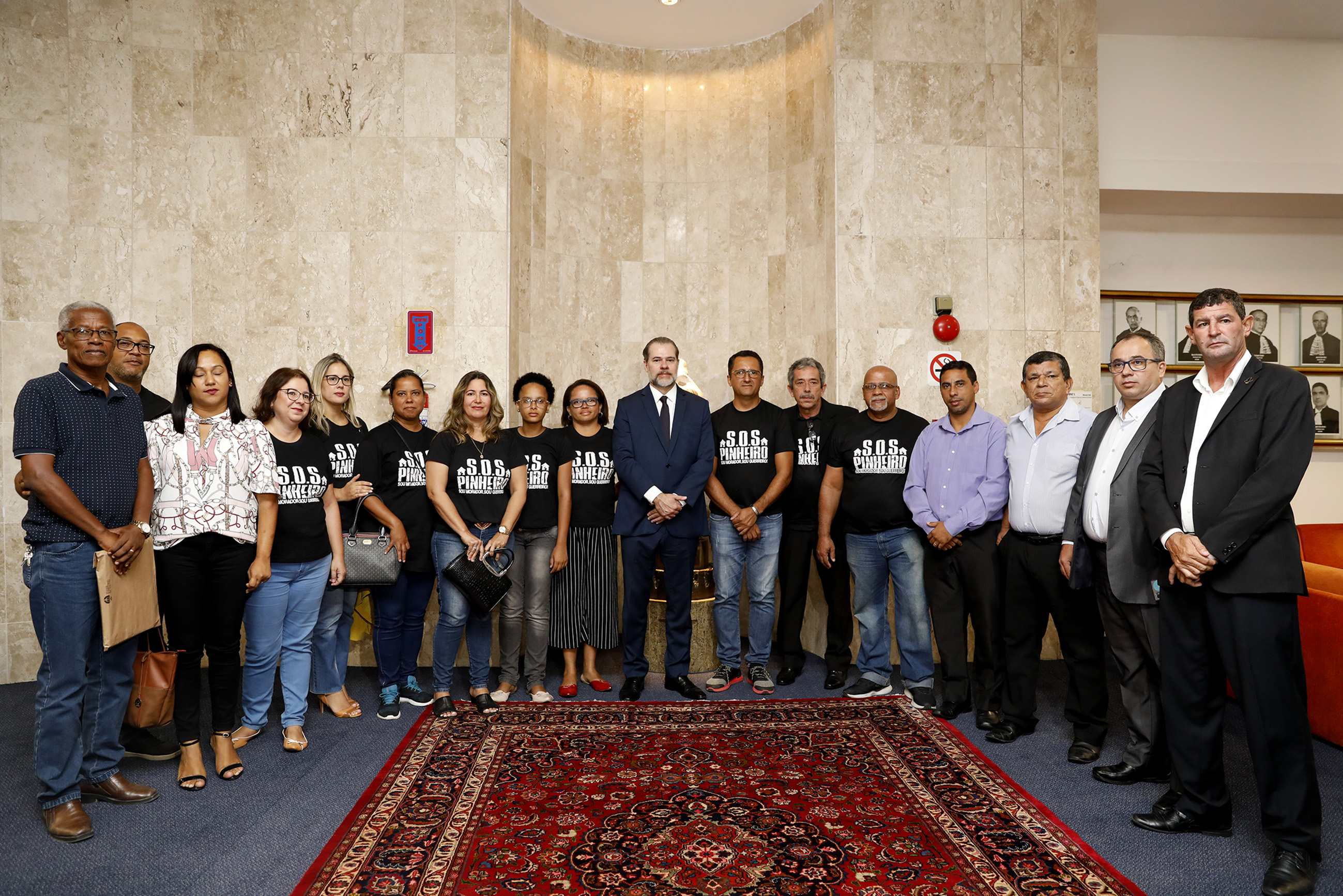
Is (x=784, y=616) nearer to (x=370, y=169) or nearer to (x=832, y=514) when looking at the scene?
(x=832, y=514)

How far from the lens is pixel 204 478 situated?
10.1 feet

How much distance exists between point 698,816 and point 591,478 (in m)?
2.02

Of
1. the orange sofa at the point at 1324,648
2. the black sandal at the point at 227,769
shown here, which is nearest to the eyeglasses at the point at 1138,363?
the orange sofa at the point at 1324,648

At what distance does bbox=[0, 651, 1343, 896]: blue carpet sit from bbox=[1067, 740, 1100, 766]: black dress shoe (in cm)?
5

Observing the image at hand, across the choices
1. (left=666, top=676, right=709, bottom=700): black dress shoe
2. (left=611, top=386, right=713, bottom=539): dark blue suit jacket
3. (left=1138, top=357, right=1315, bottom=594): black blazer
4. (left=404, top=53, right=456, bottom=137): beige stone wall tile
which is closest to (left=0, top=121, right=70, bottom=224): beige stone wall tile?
(left=404, top=53, right=456, bottom=137): beige stone wall tile

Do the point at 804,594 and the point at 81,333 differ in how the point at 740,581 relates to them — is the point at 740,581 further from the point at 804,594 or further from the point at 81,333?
the point at 81,333

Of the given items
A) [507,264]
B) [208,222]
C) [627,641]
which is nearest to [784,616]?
[627,641]

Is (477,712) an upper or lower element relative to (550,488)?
lower

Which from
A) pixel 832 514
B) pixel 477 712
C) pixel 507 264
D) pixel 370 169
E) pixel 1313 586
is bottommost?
pixel 477 712

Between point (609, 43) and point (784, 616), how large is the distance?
4.71m

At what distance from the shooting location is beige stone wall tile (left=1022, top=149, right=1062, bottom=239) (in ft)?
17.2

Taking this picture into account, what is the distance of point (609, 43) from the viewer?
614 centimetres

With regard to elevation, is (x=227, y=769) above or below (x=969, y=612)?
below

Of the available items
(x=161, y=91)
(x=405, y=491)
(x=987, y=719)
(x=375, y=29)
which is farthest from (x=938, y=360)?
(x=161, y=91)
